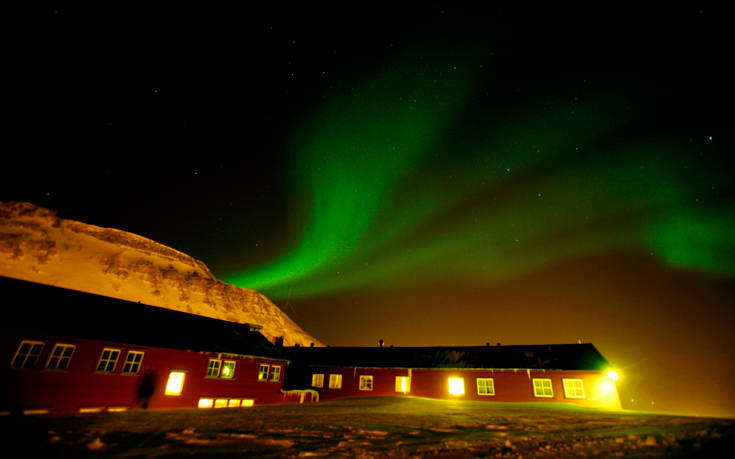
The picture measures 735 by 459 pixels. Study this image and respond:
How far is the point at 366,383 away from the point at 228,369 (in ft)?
49.7

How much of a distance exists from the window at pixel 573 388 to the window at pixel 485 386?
6.02 metres

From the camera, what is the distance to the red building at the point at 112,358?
61.5 ft

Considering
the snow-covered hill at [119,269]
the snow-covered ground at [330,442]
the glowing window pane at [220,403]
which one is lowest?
the glowing window pane at [220,403]

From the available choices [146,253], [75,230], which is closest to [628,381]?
[146,253]

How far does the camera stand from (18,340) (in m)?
18.7

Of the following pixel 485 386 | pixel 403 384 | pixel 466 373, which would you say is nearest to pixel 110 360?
pixel 403 384

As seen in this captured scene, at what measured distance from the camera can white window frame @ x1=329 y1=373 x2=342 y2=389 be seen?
119 feet

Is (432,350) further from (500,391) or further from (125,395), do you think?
(125,395)

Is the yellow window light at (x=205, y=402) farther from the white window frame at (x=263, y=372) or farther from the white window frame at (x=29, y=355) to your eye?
the white window frame at (x=29, y=355)

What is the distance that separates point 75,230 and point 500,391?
15002 cm

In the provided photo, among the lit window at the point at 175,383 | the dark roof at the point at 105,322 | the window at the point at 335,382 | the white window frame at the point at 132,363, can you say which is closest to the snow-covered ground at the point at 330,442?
the dark roof at the point at 105,322

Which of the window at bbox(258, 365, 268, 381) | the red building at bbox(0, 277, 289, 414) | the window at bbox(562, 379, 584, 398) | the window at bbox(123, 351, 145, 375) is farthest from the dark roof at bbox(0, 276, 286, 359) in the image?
the window at bbox(562, 379, 584, 398)

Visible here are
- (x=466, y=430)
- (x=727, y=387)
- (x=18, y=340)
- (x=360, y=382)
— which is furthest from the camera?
(x=727, y=387)

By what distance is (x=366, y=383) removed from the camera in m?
35.4
